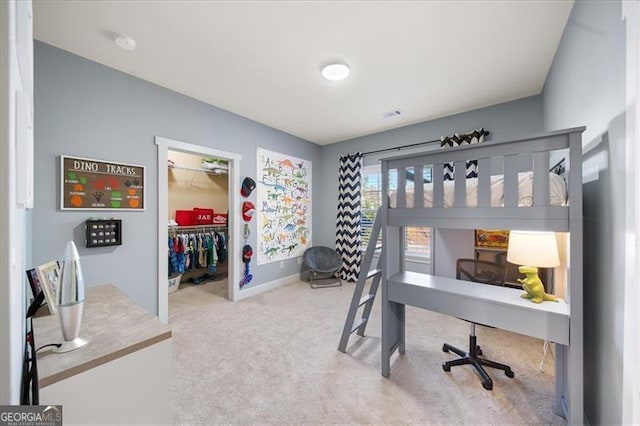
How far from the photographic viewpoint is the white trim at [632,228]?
87cm

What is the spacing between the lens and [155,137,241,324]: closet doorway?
269 cm

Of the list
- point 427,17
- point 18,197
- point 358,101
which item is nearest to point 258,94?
point 358,101

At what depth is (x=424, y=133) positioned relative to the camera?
→ 12.0 ft

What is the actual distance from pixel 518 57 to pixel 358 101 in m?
1.55

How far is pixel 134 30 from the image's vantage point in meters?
1.88

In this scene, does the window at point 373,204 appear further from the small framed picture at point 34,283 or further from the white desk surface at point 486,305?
the small framed picture at point 34,283

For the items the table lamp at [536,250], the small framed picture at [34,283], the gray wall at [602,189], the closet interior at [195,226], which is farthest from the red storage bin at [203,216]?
the gray wall at [602,189]

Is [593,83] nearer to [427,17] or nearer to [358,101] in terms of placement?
[427,17]

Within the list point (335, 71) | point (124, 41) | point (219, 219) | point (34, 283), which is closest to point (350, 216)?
point (219, 219)

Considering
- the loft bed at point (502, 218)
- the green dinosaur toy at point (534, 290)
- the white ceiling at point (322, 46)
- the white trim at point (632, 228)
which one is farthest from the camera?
the white ceiling at point (322, 46)

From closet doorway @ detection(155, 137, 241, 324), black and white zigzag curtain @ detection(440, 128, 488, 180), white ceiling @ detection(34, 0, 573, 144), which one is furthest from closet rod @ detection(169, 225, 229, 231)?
black and white zigzag curtain @ detection(440, 128, 488, 180)

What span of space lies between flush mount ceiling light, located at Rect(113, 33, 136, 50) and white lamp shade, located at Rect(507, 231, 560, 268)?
11.3 ft

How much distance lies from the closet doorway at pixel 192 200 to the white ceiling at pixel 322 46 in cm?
68

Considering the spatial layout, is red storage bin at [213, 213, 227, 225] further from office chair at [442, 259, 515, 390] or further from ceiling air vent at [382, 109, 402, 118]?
office chair at [442, 259, 515, 390]
